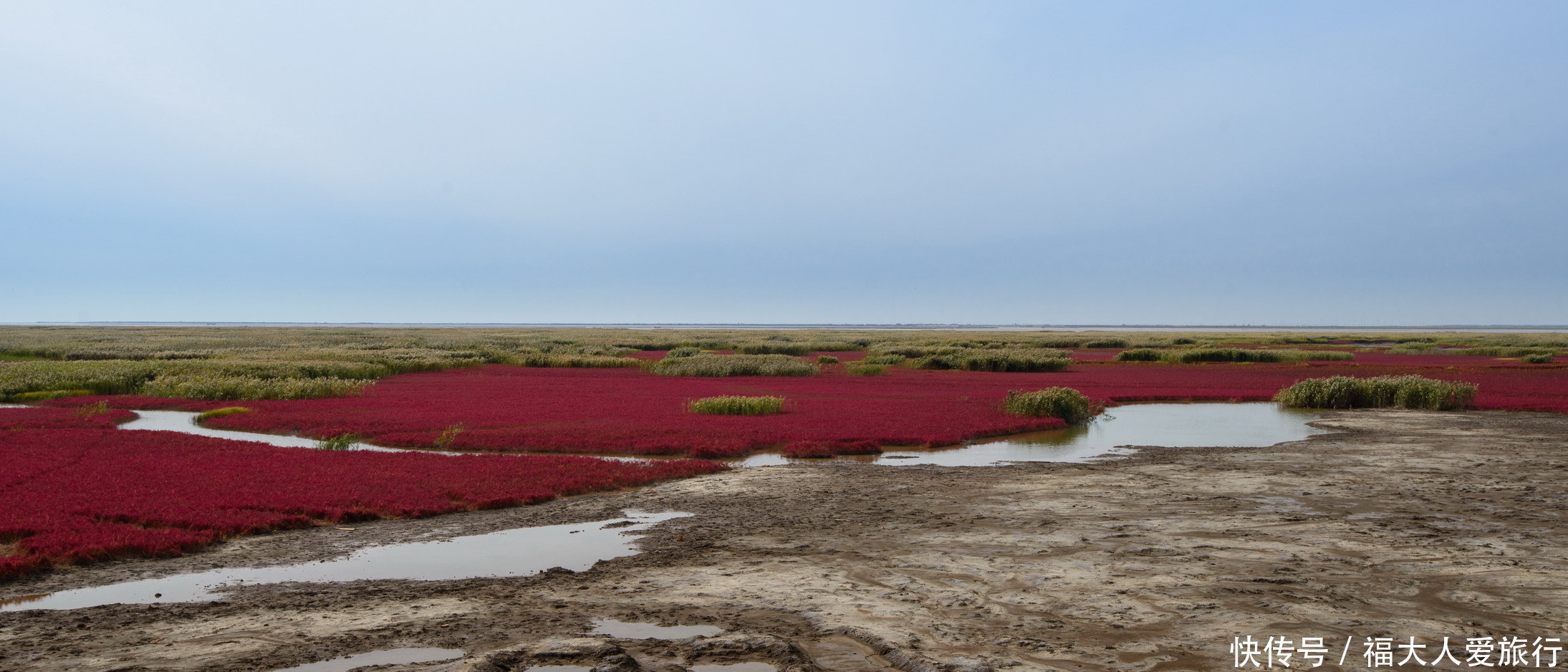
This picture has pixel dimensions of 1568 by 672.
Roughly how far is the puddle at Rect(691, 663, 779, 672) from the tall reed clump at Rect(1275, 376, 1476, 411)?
29652mm

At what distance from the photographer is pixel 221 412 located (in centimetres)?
2605

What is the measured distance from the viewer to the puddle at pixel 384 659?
6168mm

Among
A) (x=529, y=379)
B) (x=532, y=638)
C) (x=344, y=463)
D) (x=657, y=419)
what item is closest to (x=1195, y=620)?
(x=532, y=638)

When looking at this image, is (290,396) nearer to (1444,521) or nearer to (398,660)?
(398,660)

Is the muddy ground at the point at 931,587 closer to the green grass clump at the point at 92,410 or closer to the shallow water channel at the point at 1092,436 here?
the shallow water channel at the point at 1092,436

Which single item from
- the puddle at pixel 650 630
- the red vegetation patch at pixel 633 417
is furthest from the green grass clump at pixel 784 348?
the puddle at pixel 650 630

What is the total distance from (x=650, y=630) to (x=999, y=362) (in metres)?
47.5

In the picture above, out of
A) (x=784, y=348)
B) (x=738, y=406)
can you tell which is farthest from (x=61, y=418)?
(x=784, y=348)

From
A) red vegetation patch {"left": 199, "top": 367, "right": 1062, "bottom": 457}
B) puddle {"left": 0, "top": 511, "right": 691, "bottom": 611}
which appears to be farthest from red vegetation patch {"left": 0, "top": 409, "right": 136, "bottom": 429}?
puddle {"left": 0, "top": 511, "right": 691, "bottom": 611}

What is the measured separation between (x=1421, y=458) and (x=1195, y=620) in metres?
13.2

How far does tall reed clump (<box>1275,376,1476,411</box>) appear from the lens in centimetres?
2819

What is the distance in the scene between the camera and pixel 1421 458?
55.2 ft

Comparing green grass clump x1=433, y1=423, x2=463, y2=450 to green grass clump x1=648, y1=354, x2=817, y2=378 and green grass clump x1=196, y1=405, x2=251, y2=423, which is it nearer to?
green grass clump x1=196, y1=405, x2=251, y2=423

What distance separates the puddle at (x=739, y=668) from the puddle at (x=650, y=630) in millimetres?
613
